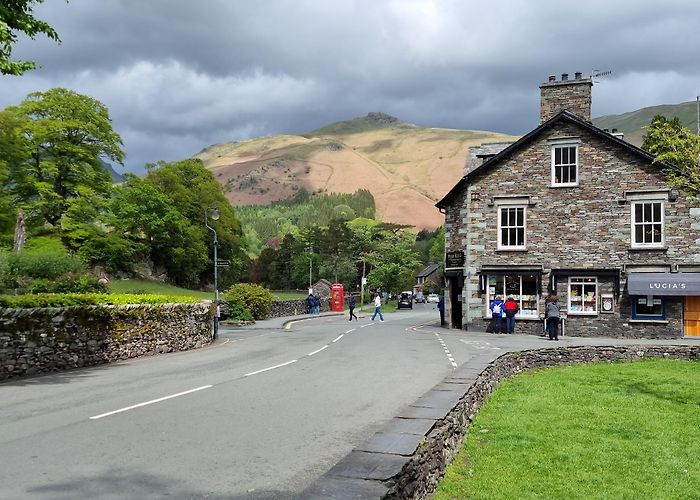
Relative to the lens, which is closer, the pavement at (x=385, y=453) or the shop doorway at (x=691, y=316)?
the pavement at (x=385, y=453)

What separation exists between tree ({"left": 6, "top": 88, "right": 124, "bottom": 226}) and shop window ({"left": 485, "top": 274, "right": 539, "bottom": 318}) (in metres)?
29.5

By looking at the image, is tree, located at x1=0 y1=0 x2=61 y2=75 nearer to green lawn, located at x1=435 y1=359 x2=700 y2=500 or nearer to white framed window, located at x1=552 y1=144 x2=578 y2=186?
green lawn, located at x1=435 y1=359 x2=700 y2=500

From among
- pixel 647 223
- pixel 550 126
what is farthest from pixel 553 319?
pixel 550 126

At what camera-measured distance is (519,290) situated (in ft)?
107

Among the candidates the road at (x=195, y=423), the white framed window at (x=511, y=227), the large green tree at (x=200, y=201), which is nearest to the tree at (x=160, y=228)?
the large green tree at (x=200, y=201)

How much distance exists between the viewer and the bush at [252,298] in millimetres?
43344

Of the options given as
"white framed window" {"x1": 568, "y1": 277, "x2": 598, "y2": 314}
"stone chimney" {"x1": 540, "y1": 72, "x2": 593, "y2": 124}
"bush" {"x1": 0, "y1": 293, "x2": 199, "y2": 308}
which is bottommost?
"white framed window" {"x1": 568, "y1": 277, "x2": 598, "y2": 314}

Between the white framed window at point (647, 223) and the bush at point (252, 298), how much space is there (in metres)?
24.7

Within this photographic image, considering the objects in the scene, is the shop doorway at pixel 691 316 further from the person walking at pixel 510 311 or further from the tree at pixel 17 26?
the tree at pixel 17 26

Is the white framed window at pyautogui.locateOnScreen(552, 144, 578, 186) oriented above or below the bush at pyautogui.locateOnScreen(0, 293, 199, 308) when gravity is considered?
above

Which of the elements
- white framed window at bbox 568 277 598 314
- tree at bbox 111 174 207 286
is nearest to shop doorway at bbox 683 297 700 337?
white framed window at bbox 568 277 598 314

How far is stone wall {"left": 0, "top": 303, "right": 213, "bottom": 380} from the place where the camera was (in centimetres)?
1509

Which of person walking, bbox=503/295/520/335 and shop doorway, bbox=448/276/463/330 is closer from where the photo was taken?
person walking, bbox=503/295/520/335

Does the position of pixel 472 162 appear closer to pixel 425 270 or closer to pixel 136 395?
pixel 136 395
